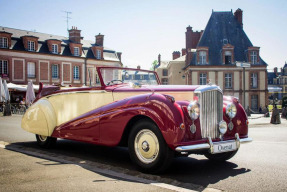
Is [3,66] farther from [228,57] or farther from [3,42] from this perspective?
[228,57]

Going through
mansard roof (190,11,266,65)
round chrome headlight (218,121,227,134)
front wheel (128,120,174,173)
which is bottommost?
front wheel (128,120,174,173)

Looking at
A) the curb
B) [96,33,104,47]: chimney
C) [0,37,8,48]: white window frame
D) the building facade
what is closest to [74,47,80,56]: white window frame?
[96,33,104,47]: chimney

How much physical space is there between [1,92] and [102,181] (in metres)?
19.7

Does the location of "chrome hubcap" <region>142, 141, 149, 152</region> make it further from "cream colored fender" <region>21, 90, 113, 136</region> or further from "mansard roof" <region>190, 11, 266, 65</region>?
"mansard roof" <region>190, 11, 266, 65</region>

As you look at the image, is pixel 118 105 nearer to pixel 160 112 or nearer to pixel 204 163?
pixel 160 112

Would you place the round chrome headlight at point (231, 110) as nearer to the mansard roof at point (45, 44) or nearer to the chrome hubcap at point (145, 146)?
the chrome hubcap at point (145, 146)

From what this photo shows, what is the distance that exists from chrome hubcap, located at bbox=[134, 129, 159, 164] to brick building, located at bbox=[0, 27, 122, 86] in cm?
3140

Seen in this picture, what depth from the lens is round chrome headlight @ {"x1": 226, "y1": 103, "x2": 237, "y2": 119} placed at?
5.05 meters

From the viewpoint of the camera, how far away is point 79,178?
4.21m

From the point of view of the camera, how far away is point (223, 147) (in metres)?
4.59

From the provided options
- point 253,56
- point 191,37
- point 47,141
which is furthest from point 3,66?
point 253,56

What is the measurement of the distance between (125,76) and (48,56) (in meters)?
33.2

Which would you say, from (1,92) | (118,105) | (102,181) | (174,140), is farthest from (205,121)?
(1,92)

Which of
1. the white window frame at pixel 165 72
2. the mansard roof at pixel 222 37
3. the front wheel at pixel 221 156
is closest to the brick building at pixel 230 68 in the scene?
the mansard roof at pixel 222 37
